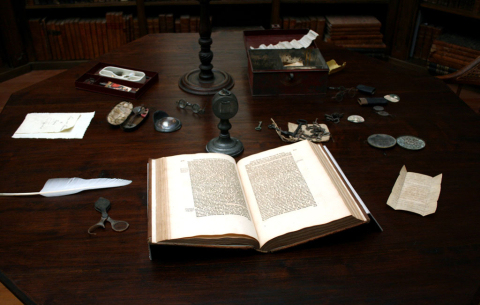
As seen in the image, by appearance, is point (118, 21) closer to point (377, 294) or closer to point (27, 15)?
point (27, 15)

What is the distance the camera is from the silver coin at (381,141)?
1.32 meters

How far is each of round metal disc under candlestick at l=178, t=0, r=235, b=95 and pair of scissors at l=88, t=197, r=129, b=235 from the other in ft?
2.30

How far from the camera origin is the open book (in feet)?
3.03

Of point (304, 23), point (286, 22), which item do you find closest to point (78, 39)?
point (286, 22)

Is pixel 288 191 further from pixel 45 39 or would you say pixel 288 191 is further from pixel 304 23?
pixel 45 39

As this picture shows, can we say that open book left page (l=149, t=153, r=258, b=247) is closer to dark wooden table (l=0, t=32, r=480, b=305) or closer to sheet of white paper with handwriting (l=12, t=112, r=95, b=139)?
dark wooden table (l=0, t=32, r=480, b=305)

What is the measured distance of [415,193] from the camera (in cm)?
112

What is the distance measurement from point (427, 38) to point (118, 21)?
2.47 metres

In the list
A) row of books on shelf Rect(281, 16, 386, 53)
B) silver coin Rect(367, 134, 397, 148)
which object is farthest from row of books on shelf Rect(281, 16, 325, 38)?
silver coin Rect(367, 134, 397, 148)

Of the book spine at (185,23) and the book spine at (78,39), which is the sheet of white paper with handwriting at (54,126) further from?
the book spine at (78,39)

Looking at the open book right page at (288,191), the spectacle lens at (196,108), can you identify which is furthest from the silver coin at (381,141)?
the spectacle lens at (196,108)

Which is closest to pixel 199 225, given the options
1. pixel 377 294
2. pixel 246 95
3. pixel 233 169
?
pixel 233 169

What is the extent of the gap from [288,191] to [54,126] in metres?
0.87

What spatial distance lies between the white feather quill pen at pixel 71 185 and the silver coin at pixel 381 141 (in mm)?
773
